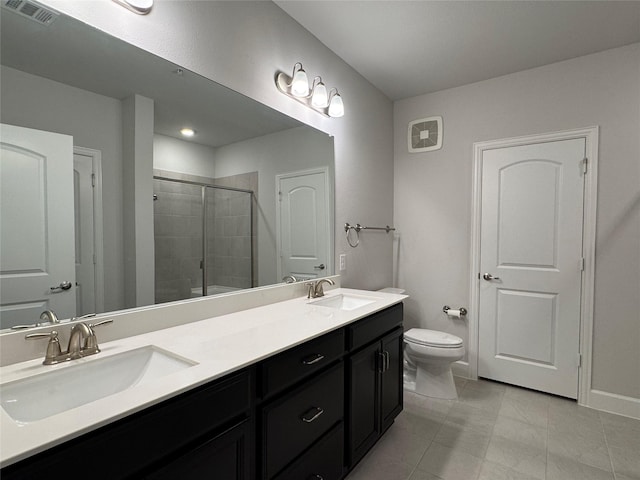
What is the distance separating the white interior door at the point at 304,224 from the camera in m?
2.01

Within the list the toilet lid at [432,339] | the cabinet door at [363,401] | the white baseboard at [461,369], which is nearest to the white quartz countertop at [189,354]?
the cabinet door at [363,401]

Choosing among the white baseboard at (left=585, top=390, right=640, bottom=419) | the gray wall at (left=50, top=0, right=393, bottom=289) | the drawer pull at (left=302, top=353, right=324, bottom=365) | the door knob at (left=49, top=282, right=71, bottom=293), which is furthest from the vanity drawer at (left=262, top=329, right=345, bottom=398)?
the white baseboard at (left=585, top=390, right=640, bottom=419)

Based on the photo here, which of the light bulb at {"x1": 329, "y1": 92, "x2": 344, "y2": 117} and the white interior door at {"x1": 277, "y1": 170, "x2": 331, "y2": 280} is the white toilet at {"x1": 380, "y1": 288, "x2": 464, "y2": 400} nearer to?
the white interior door at {"x1": 277, "y1": 170, "x2": 331, "y2": 280}

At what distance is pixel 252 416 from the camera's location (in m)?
1.06

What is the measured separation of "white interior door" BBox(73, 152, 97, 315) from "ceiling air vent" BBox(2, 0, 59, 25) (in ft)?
1.39

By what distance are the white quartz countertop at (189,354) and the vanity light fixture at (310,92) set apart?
1298 millimetres

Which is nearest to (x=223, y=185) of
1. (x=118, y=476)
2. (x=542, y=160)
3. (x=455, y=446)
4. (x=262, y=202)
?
(x=262, y=202)

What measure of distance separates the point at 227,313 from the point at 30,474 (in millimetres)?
1025

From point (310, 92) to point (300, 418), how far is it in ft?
6.30

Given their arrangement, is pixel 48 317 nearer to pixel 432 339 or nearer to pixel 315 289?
pixel 315 289

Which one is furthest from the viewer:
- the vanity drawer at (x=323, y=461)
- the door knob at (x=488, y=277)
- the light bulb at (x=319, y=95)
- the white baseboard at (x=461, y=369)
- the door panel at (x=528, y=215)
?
the white baseboard at (x=461, y=369)

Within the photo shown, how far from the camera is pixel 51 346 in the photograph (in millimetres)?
979

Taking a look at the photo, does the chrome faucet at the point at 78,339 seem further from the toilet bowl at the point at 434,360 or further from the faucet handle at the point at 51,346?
the toilet bowl at the point at 434,360

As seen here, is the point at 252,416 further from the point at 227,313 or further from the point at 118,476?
the point at 227,313
